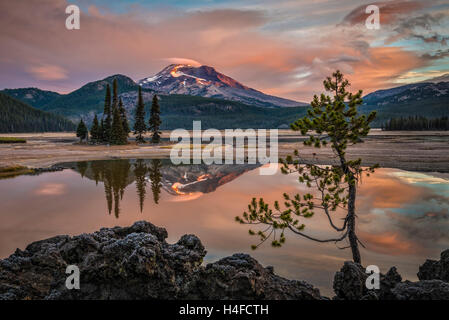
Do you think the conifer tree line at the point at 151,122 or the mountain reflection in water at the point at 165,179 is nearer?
the mountain reflection in water at the point at 165,179

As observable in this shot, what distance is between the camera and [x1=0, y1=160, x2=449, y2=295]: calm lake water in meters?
10.0

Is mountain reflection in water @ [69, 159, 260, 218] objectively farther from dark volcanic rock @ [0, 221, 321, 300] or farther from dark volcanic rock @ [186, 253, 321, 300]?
dark volcanic rock @ [186, 253, 321, 300]

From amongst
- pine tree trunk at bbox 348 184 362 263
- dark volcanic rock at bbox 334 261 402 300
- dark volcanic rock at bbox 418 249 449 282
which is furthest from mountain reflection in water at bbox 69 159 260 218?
dark volcanic rock at bbox 418 249 449 282

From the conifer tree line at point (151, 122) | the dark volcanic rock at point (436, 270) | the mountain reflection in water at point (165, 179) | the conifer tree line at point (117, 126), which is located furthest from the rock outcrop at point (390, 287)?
the conifer tree line at point (151, 122)

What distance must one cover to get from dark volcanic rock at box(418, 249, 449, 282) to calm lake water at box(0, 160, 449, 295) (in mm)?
503

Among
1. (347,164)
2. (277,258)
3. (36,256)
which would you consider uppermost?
(347,164)

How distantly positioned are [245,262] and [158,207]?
10.6 m

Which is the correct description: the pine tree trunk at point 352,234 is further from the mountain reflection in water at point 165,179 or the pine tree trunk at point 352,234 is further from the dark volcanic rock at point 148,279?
the mountain reflection in water at point 165,179

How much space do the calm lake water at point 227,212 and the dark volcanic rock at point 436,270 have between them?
0.50 m

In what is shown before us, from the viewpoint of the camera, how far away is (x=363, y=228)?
41.3ft

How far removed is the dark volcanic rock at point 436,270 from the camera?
7.61 meters

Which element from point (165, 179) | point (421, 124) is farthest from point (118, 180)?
point (421, 124)
